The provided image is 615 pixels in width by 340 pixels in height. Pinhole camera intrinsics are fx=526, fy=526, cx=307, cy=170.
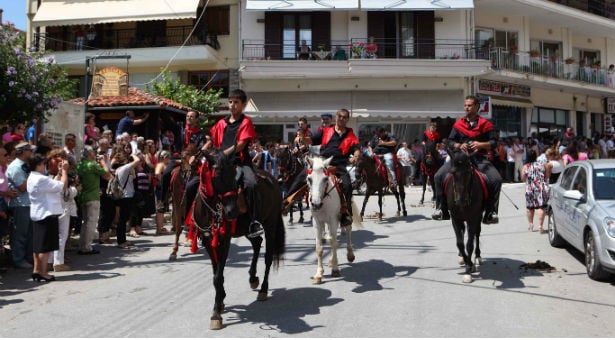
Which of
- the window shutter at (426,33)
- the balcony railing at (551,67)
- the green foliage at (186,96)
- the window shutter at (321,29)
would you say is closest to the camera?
the green foliage at (186,96)

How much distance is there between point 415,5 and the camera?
27.7m

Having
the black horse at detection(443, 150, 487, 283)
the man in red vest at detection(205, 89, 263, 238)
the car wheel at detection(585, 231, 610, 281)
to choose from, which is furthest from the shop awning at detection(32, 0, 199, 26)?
the car wheel at detection(585, 231, 610, 281)

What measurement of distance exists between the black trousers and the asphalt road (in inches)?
41.8

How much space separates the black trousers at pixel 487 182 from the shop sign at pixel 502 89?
882 inches

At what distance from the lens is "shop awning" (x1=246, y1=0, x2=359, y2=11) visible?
2759 cm

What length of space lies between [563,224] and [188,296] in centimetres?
678

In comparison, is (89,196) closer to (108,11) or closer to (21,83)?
(21,83)

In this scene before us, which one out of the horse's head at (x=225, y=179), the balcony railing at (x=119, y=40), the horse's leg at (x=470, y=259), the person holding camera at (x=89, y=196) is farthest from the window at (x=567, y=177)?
the balcony railing at (x=119, y=40)

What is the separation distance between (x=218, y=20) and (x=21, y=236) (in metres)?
22.4

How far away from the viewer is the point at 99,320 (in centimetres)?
632

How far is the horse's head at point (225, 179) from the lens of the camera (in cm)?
603

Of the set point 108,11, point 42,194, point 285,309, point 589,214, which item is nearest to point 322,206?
point 285,309

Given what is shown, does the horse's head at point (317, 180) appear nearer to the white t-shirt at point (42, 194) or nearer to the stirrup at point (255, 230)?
the stirrup at point (255, 230)

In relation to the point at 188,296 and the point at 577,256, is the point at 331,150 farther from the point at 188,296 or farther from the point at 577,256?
the point at 577,256
